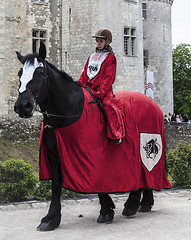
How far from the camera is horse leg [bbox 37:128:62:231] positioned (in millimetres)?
6133

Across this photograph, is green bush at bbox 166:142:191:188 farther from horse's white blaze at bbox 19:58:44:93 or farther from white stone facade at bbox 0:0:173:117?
white stone facade at bbox 0:0:173:117

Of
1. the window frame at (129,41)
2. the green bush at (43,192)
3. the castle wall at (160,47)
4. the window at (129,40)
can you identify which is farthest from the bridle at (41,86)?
the castle wall at (160,47)

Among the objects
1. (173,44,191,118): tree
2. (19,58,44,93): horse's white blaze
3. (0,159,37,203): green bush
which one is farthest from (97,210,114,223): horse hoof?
(173,44,191,118): tree

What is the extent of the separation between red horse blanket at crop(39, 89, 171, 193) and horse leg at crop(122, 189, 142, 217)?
0.20m

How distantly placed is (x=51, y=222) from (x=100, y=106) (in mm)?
1943

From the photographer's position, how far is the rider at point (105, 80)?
6520mm

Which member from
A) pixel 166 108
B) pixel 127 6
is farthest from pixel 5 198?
pixel 166 108

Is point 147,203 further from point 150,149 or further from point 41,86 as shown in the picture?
point 41,86

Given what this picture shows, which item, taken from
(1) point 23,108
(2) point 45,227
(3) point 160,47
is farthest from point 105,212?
(3) point 160,47

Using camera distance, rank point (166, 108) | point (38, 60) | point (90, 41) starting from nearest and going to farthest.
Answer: point (38, 60), point (90, 41), point (166, 108)

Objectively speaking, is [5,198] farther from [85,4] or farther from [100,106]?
[85,4]

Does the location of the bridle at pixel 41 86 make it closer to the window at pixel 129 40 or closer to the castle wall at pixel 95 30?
the castle wall at pixel 95 30

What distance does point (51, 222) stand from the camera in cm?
613

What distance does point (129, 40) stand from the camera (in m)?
26.0
